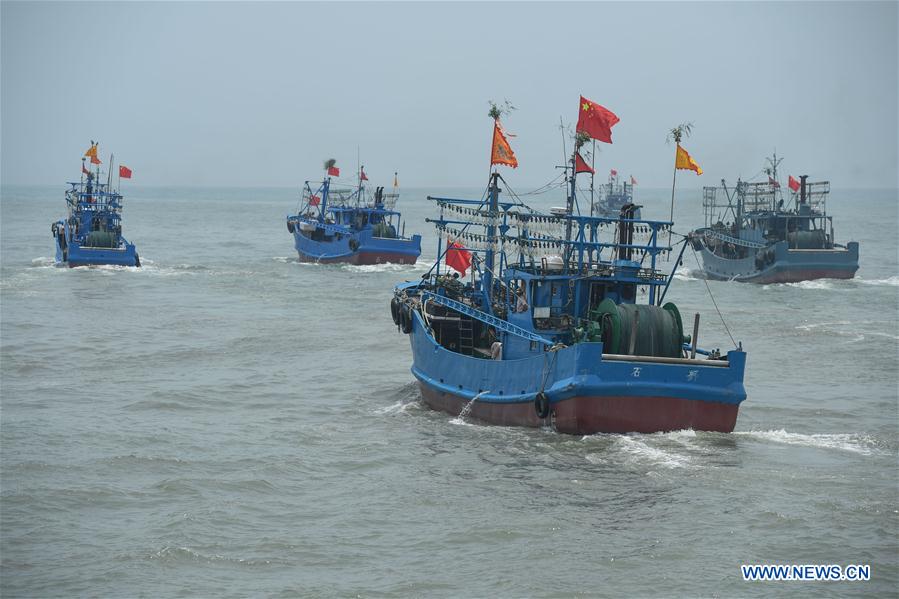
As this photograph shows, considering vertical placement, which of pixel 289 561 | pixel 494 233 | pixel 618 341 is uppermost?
pixel 494 233

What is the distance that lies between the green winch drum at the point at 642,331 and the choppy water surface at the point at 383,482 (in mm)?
1751

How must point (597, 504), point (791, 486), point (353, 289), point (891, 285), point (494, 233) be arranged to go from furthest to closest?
point (891, 285) → point (353, 289) → point (494, 233) → point (791, 486) → point (597, 504)

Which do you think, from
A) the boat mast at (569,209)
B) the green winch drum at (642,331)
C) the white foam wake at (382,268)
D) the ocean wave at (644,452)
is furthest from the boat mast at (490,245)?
the white foam wake at (382,268)

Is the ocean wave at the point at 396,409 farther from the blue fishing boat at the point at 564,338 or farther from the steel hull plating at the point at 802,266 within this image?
the steel hull plating at the point at 802,266

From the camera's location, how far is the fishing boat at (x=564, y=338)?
22.2m

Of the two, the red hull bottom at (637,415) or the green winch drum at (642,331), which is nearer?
the red hull bottom at (637,415)

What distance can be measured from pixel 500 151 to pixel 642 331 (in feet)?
23.5

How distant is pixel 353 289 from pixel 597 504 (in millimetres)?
36999

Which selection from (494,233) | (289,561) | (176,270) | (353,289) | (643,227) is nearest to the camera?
(289,561)

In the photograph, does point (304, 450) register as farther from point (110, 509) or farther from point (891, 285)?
point (891, 285)

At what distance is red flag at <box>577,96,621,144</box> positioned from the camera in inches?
987

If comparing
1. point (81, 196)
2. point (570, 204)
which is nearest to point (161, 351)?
point (570, 204)

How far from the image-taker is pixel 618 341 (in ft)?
74.2

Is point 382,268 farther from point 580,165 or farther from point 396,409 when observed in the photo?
point 580,165
